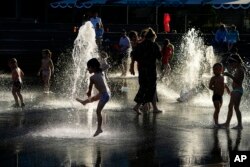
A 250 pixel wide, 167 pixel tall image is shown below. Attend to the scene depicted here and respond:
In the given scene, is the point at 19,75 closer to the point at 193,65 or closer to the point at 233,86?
the point at 233,86

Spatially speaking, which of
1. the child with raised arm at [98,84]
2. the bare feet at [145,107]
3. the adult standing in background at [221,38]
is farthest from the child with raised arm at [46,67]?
the adult standing in background at [221,38]

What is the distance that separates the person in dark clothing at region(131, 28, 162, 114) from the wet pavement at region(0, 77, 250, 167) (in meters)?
0.39

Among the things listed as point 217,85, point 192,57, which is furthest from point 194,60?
point 217,85

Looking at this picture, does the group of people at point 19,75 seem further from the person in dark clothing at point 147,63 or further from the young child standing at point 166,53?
the young child standing at point 166,53

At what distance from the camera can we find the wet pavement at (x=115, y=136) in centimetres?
878

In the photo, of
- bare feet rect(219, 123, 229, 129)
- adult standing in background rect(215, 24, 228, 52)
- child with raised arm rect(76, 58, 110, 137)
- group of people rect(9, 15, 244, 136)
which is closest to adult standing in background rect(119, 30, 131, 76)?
group of people rect(9, 15, 244, 136)

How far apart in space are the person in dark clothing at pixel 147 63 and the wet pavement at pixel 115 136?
39cm

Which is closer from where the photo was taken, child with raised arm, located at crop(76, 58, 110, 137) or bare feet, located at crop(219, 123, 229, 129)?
child with raised arm, located at crop(76, 58, 110, 137)

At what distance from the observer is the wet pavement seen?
8781mm

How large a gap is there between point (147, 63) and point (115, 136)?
2.95 metres

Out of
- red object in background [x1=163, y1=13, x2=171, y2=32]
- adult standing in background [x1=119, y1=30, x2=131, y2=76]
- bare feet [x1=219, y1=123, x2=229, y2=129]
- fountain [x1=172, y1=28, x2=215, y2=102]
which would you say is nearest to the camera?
bare feet [x1=219, y1=123, x2=229, y2=129]

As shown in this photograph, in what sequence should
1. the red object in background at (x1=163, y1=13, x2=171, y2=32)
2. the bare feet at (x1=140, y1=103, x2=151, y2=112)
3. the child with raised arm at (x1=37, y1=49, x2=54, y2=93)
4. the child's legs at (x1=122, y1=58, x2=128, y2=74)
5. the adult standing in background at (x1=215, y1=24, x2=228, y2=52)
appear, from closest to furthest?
the bare feet at (x1=140, y1=103, x2=151, y2=112), the child with raised arm at (x1=37, y1=49, x2=54, y2=93), the child's legs at (x1=122, y1=58, x2=128, y2=74), the adult standing in background at (x1=215, y1=24, x2=228, y2=52), the red object in background at (x1=163, y1=13, x2=171, y2=32)

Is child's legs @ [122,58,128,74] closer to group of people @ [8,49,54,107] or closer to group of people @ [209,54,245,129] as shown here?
group of people @ [8,49,54,107]

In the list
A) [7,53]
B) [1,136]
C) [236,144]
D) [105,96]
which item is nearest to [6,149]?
[1,136]
